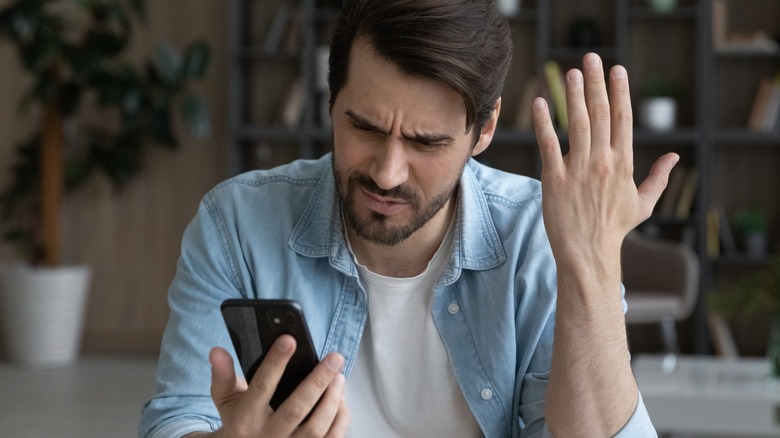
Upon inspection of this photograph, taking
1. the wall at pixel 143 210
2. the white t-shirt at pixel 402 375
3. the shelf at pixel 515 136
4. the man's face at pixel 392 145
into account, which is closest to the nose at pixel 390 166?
the man's face at pixel 392 145

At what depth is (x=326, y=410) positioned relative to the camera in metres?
1.23

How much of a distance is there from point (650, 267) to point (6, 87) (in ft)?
11.9

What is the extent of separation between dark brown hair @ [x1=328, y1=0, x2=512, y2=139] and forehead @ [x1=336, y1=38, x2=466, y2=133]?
0.01 metres

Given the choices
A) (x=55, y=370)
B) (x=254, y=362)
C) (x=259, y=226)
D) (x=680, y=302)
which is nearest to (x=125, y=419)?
(x=55, y=370)

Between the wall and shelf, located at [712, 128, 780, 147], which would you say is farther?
the wall

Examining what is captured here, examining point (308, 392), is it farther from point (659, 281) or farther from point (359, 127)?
point (659, 281)

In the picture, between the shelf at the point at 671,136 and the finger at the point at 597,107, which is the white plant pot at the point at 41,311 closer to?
the shelf at the point at 671,136

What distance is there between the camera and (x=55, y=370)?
5.34m

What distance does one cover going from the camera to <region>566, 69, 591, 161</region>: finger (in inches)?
52.9

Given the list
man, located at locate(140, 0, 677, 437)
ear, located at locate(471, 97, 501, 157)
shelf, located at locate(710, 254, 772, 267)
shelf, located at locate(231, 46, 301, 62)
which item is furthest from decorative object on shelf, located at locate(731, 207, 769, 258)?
ear, located at locate(471, 97, 501, 157)

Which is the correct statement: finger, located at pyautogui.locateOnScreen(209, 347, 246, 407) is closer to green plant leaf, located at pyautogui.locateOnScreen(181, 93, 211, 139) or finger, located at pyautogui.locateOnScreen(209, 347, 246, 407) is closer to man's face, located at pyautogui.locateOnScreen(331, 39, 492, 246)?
man's face, located at pyautogui.locateOnScreen(331, 39, 492, 246)

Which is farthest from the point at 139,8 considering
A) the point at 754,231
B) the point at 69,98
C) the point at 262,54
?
the point at 754,231

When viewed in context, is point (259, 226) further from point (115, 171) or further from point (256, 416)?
point (115, 171)

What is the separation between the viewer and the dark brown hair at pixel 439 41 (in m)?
1.43
